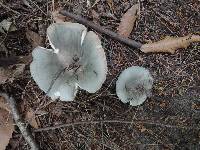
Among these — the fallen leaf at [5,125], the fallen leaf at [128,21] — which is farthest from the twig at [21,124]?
the fallen leaf at [128,21]

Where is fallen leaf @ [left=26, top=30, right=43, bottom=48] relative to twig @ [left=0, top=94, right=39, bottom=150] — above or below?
above

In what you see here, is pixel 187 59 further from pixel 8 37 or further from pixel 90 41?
pixel 8 37

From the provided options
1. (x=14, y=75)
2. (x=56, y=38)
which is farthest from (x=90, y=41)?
(x=14, y=75)

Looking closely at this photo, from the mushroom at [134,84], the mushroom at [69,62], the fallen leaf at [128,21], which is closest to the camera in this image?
the mushroom at [69,62]

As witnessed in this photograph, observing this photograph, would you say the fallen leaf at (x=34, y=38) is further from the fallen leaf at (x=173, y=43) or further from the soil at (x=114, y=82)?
the fallen leaf at (x=173, y=43)

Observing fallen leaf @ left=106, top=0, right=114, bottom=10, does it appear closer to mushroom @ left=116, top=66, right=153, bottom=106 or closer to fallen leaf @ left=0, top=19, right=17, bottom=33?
mushroom @ left=116, top=66, right=153, bottom=106

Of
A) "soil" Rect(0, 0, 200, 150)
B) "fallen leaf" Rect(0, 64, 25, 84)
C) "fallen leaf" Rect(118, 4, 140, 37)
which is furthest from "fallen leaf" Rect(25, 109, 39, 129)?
"fallen leaf" Rect(118, 4, 140, 37)
